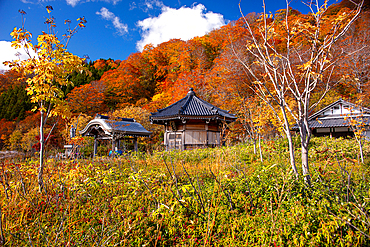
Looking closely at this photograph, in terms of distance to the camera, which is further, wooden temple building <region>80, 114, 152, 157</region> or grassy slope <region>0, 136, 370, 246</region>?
wooden temple building <region>80, 114, 152, 157</region>

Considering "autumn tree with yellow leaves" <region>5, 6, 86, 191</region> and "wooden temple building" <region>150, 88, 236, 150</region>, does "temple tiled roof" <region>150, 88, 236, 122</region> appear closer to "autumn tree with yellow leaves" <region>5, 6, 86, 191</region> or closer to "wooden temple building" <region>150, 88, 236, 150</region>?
"wooden temple building" <region>150, 88, 236, 150</region>

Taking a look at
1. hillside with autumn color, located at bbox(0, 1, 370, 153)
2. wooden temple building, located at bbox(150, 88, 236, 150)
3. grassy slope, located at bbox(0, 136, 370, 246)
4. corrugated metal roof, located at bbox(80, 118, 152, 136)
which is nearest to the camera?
grassy slope, located at bbox(0, 136, 370, 246)

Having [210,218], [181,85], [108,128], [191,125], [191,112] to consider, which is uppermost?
[181,85]

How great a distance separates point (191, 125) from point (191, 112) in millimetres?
920

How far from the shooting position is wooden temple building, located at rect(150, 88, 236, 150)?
1207 centimetres

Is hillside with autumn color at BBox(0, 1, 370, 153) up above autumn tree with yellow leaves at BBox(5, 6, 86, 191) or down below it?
above

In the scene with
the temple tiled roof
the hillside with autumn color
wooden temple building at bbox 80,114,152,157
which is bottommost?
wooden temple building at bbox 80,114,152,157

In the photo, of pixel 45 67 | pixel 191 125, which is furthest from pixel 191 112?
pixel 45 67

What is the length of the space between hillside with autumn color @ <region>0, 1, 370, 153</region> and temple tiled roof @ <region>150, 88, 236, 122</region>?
56.1 inches

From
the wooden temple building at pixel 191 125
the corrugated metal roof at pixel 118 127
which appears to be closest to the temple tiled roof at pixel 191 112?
the wooden temple building at pixel 191 125

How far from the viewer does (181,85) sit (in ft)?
75.3

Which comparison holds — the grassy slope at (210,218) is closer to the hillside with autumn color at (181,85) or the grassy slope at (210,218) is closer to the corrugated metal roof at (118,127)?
the hillside with autumn color at (181,85)

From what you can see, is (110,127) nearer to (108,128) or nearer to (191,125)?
(108,128)

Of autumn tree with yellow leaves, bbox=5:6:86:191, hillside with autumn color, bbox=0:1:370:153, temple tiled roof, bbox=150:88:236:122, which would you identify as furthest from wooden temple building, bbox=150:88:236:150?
autumn tree with yellow leaves, bbox=5:6:86:191
